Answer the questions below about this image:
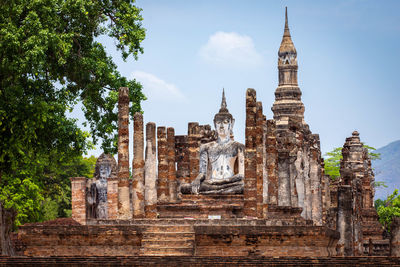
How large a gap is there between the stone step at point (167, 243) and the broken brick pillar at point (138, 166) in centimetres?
413

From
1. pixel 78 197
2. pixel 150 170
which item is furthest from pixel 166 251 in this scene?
pixel 78 197

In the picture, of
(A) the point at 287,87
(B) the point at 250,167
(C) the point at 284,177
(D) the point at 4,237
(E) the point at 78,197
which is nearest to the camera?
(D) the point at 4,237

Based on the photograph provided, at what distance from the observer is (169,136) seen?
28.7 m

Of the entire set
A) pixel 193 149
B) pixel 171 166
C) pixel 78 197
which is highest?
pixel 193 149

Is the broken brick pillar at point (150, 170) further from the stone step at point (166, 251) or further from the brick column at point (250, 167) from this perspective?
the stone step at point (166, 251)

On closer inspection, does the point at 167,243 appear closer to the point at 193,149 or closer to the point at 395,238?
the point at 395,238

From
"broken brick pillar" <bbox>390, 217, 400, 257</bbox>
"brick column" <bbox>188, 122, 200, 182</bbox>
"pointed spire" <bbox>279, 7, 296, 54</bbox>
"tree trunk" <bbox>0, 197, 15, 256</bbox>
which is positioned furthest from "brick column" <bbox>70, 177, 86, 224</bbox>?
A: "pointed spire" <bbox>279, 7, 296, 54</bbox>

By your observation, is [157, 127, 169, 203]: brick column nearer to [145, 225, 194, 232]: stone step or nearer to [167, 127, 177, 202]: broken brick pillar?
[167, 127, 177, 202]: broken brick pillar

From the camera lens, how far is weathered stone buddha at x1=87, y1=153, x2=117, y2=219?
3000 cm

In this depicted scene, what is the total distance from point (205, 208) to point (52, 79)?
6.00 metres

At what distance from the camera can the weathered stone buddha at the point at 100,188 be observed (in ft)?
98.4

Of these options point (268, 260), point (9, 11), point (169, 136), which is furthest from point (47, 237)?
point (169, 136)

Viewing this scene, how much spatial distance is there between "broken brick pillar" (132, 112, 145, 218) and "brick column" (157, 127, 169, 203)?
4.44m

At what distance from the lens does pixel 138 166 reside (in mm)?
23266
